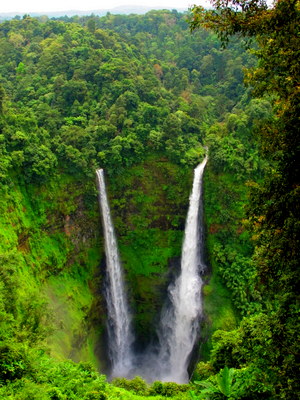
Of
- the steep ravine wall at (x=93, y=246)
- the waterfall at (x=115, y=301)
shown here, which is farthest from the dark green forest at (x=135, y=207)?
the waterfall at (x=115, y=301)

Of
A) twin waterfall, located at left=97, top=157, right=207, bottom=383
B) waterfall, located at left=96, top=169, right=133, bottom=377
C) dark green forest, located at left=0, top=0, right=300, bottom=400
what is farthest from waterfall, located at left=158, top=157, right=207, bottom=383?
waterfall, located at left=96, top=169, right=133, bottom=377

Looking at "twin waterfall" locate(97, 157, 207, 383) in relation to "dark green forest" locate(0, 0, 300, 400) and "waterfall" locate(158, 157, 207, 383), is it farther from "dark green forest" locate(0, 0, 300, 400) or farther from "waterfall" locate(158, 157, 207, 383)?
"dark green forest" locate(0, 0, 300, 400)

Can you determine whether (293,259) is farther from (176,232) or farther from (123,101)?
(123,101)

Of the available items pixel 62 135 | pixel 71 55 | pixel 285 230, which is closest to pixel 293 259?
pixel 285 230

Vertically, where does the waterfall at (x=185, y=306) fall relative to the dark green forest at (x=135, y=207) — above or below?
below

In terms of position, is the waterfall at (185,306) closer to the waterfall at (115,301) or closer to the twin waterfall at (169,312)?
the twin waterfall at (169,312)

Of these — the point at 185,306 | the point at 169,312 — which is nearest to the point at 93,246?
the point at 169,312

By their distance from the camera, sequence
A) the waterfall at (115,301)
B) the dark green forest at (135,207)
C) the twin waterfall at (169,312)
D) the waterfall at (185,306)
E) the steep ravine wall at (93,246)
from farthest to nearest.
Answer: the waterfall at (115,301) → the twin waterfall at (169,312) → the waterfall at (185,306) → the steep ravine wall at (93,246) → the dark green forest at (135,207)

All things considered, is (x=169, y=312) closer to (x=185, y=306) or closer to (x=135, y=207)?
(x=185, y=306)
